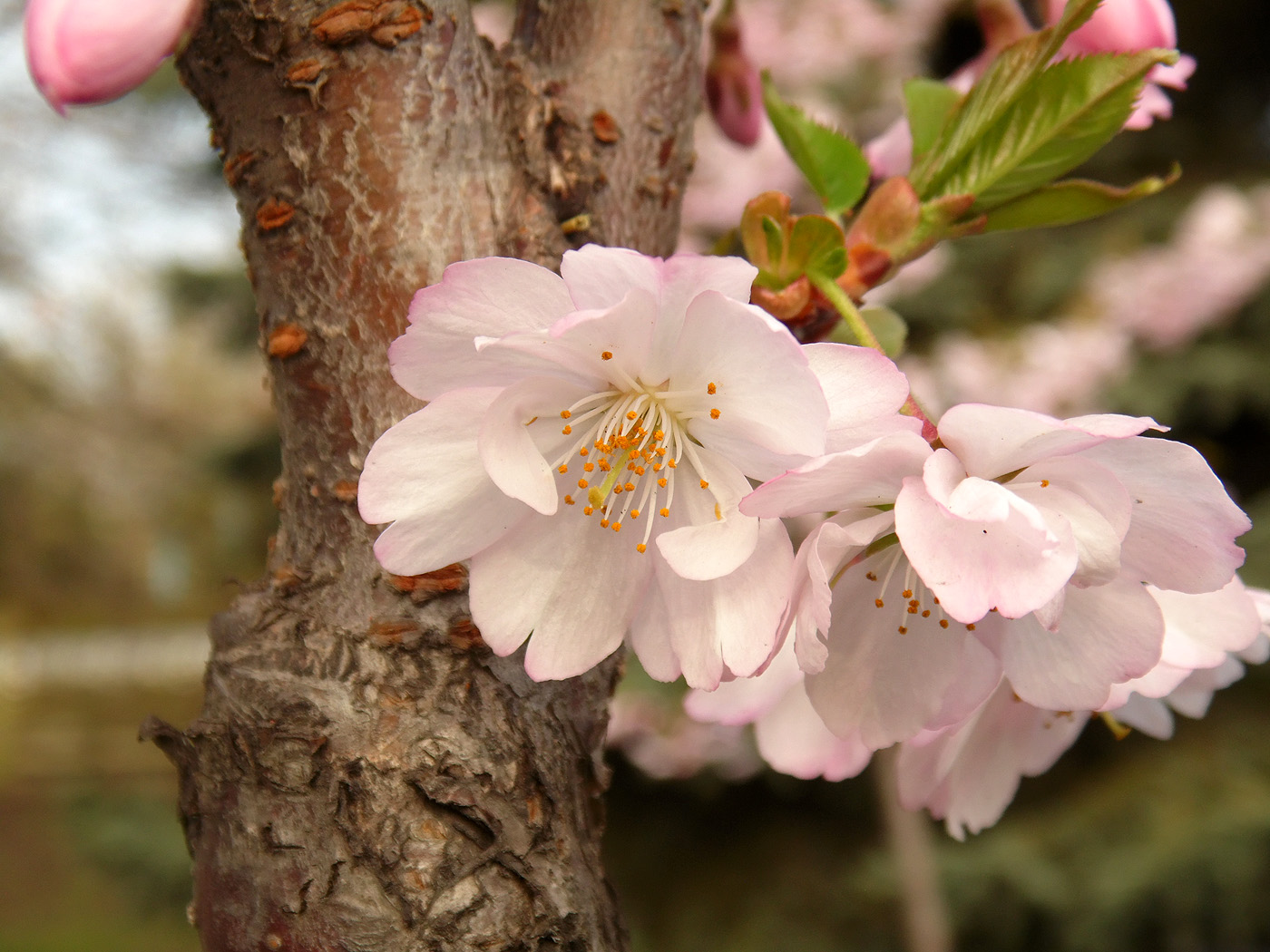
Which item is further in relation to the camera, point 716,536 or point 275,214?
point 275,214

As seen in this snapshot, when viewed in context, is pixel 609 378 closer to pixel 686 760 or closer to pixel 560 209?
pixel 560 209

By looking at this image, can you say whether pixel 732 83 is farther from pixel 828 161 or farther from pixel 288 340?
pixel 288 340

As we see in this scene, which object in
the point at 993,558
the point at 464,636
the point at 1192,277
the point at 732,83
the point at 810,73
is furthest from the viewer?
the point at 810,73

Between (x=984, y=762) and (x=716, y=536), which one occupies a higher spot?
(x=716, y=536)

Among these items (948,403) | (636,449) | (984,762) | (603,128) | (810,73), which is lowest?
(948,403)

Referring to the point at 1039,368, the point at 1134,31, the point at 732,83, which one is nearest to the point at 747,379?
the point at 1134,31

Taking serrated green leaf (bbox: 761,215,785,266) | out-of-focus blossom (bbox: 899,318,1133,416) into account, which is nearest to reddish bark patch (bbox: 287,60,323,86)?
serrated green leaf (bbox: 761,215,785,266)

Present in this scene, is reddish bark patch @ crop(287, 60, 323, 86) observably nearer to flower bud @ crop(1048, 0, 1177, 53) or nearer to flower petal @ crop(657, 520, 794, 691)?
flower petal @ crop(657, 520, 794, 691)

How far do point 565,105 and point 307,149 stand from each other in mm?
153

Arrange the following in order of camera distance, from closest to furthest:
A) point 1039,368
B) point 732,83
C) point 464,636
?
point 464,636, point 732,83, point 1039,368

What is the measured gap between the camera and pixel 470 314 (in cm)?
39

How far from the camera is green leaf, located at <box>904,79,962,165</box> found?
2.00 ft

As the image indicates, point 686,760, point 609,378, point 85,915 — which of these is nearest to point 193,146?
point 686,760

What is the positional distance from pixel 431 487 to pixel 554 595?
7 centimetres
